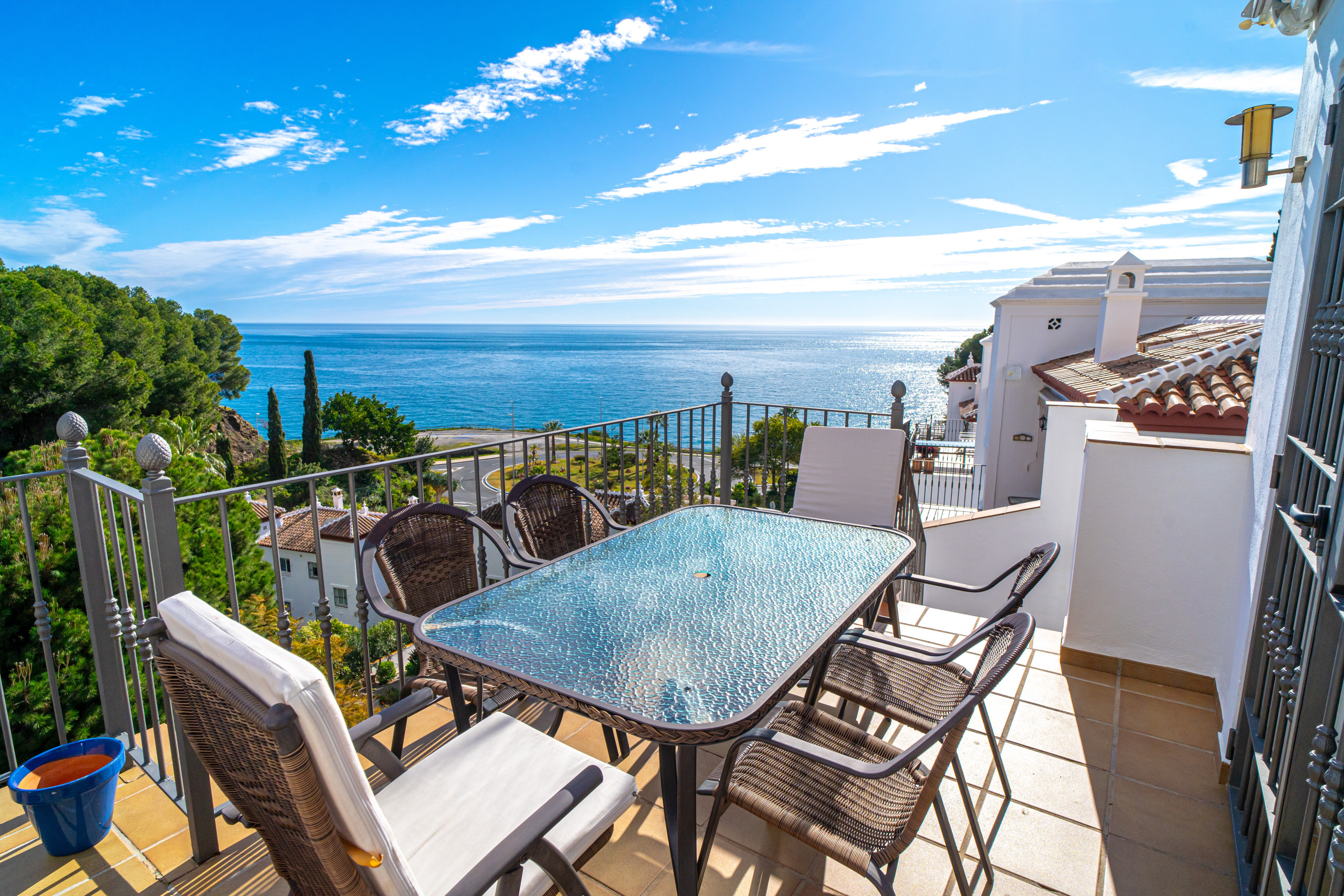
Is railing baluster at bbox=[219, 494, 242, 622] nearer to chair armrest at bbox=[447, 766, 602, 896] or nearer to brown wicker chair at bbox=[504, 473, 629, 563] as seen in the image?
brown wicker chair at bbox=[504, 473, 629, 563]

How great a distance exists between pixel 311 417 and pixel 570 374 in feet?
192

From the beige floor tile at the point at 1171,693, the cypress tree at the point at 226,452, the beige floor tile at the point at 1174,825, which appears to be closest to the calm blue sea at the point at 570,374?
the cypress tree at the point at 226,452

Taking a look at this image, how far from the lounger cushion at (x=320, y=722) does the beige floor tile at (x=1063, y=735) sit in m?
2.11

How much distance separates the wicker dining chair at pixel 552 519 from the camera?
8.36 feet

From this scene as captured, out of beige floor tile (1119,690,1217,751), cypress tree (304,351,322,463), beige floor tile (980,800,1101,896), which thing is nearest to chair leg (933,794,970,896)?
beige floor tile (980,800,1101,896)

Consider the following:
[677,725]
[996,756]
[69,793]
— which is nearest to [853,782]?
[677,725]

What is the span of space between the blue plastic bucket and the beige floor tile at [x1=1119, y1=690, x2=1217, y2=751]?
3491 mm

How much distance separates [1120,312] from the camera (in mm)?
10422

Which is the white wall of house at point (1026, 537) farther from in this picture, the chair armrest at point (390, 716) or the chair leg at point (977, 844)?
the chair armrest at point (390, 716)

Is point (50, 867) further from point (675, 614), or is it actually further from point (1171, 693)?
point (1171, 693)

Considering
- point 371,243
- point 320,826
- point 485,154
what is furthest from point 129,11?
point 320,826

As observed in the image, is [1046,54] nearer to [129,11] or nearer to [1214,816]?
[1214,816]

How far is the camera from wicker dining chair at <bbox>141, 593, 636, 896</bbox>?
810 millimetres

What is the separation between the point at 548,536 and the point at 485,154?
45.6 m
